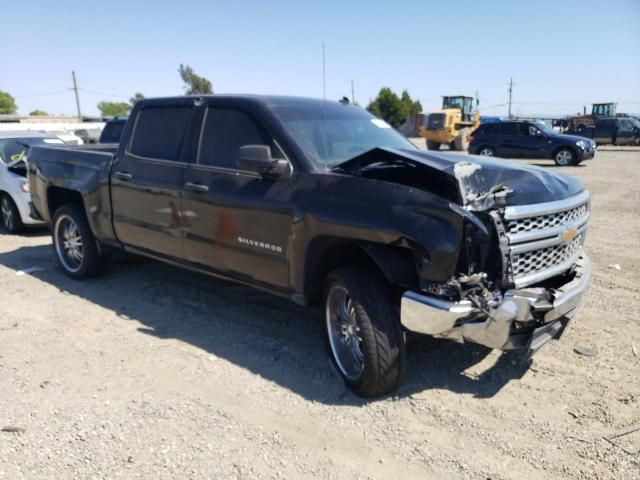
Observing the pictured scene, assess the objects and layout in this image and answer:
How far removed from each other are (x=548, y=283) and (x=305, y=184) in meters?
1.77

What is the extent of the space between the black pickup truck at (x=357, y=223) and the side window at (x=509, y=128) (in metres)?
18.4

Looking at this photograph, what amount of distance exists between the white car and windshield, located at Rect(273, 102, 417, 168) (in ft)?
18.7

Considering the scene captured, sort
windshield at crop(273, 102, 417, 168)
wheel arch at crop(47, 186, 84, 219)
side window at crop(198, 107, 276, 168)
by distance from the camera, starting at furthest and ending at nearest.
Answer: wheel arch at crop(47, 186, 84, 219), side window at crop(198, 107, 276, 168), windshield at crop(273, 102, 417, 168)

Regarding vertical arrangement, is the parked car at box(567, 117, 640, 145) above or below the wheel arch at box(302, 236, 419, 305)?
below

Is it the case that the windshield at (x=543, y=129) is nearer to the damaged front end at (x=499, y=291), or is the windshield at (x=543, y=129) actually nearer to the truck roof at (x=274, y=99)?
the truck roof at (x=274, y=99)

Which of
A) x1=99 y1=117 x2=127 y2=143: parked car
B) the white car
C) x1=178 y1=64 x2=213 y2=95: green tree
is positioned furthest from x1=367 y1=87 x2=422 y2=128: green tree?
the white car

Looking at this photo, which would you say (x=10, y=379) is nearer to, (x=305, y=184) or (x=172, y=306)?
(x=172, y=306)

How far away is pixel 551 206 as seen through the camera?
343 cm

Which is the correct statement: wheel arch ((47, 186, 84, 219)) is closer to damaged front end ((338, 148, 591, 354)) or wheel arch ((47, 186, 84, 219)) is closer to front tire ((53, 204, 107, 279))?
front tire ((53, 204, 107, 279))

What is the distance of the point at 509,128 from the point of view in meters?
21.8

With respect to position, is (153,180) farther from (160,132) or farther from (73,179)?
(73,179)

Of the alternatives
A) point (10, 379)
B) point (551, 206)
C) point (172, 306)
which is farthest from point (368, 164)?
point (10, 379)

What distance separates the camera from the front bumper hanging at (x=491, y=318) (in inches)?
121

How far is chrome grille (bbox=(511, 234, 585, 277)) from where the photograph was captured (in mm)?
3286
